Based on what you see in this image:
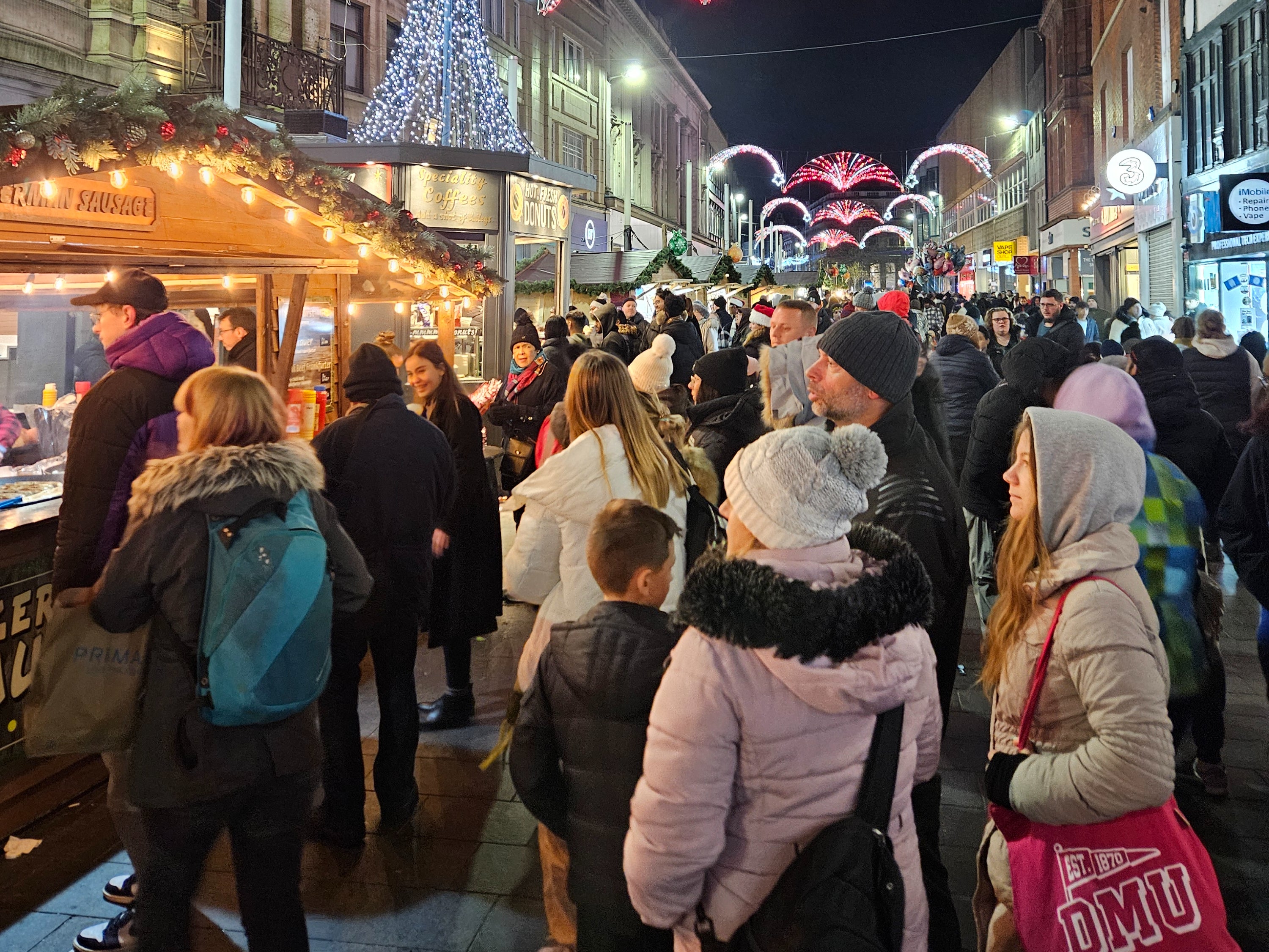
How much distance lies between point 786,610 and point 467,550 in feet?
13.4

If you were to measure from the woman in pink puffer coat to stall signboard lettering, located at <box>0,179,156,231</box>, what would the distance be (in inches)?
157

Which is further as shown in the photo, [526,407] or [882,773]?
[526,407]

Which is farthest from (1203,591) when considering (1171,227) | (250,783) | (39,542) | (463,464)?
(1171,227)

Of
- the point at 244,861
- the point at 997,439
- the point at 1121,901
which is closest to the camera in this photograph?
the point at 1121,901

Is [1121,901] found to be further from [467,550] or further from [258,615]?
[467,550]

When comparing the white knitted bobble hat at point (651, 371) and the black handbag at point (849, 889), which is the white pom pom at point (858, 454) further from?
the white knitted bobble hat at point (651, 371)

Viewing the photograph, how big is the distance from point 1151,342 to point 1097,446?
154 inches

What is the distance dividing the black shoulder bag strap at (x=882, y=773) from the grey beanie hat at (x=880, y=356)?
64.3 inches

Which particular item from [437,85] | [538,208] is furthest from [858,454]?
[437,85]

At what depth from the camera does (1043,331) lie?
1316 cm

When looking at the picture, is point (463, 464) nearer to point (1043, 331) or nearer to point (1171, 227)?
point (1043, 331)

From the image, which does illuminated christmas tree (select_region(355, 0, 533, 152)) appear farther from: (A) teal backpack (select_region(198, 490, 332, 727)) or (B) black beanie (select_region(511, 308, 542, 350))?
(A) teal backpack (select_region(198, 490, 332, 727))

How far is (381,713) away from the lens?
4621 mm

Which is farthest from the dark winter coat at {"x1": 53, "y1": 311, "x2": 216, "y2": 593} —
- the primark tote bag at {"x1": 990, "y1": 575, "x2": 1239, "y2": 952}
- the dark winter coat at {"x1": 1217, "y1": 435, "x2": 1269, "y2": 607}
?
the dark winter coat at {"x1": 1217, "y1": 435, "x2": 1269, "y2": 607}
